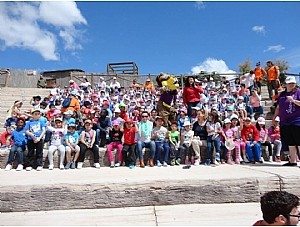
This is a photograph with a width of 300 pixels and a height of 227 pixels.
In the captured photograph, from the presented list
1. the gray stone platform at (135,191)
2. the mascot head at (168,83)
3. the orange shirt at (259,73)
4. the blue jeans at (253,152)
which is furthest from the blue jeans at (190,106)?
the orange shirt at (259,73)

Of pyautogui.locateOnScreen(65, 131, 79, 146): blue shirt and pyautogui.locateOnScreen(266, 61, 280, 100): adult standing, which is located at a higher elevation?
pyautogui.locateOnScreen(266, 61, 280, 100): adult standing

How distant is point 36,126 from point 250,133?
5042 mm

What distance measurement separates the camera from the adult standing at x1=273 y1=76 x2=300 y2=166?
6320mm

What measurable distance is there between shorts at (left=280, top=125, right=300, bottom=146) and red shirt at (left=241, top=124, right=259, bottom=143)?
1291mm

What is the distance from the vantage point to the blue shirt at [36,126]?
23.4ft

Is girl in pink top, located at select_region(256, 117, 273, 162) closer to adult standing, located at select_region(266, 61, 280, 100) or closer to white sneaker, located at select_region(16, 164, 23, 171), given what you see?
white sneaker, located at select_region(16, 164, 23, 171)

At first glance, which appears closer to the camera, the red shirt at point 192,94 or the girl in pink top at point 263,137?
the girl in pink top at point 263,137

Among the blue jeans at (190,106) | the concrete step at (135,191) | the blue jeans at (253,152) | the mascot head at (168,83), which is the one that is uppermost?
the mascot head at (168,83)

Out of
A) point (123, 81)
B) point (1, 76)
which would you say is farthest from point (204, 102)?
point (1, 76)

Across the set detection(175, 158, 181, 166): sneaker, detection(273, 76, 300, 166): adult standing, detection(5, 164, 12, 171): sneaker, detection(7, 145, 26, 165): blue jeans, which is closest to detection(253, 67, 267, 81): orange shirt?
detection(273, 76, 300, 166): adult standing

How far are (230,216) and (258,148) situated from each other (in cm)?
360

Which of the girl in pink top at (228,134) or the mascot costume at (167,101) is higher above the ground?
the mascot costume at (167,101)

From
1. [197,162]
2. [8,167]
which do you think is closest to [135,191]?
[197,162]

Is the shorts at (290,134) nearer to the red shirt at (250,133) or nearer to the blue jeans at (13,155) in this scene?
the red shirt at (250,133)
